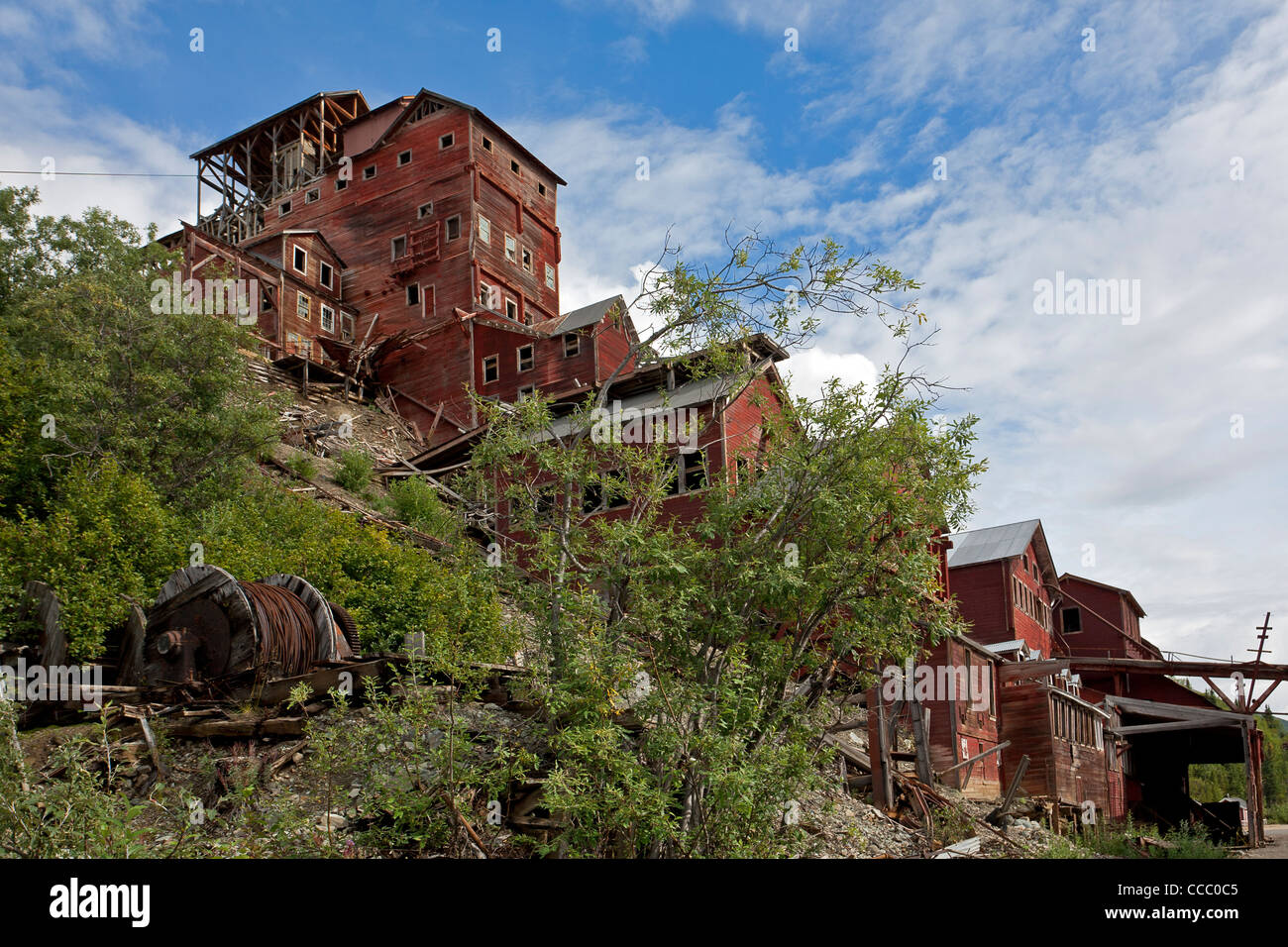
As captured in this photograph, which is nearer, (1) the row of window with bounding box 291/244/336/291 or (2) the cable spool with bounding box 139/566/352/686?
(2) the cable spool with bounding box 139/566/352/686

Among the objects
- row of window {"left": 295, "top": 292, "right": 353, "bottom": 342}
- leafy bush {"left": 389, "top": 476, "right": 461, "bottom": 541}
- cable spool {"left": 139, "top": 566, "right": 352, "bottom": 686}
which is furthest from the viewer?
row of window {"left": 295, "top": 292, "right": 353, "bottom": 342}

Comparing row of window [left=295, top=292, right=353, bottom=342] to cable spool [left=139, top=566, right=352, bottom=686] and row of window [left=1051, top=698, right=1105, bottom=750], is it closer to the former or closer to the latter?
cable spool [left=139, top=566, right=352, bottom=686]

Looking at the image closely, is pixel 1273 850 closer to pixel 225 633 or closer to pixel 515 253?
pixel 225 633

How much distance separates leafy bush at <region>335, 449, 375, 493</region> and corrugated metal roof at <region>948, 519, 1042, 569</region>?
21169 mm

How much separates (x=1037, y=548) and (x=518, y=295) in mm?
25905

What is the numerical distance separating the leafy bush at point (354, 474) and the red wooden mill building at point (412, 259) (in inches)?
139

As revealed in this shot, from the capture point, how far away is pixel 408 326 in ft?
146

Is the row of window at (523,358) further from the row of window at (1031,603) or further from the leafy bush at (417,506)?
the row of window at (1031,603)

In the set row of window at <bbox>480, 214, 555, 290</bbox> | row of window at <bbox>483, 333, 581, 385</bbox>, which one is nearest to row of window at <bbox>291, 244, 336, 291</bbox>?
row of window at <bbox>480, 214, 555, 290</bbox>

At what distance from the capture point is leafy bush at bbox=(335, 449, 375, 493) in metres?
30.4

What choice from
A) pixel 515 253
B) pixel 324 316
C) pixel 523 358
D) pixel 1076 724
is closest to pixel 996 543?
pixel 1076 724

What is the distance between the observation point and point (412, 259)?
45.1m

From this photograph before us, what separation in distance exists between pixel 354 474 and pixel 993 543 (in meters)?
24.1
